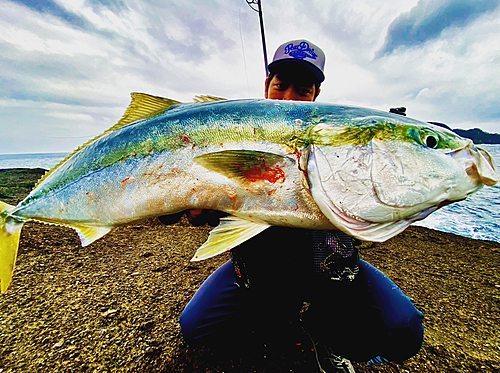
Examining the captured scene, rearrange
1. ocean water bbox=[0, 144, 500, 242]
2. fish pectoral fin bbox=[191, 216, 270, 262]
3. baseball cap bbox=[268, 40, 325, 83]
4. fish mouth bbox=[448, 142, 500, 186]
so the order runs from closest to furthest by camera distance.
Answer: fish mouth bbox=[448, 142, 500, 186]
fish pectoral fin bbox=[191, 216, 270, 262]
baseball cap bbox=[268, 40, 325, 83]
ocean water bbox=[0, 144, 500, 242]

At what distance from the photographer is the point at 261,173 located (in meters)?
1.28

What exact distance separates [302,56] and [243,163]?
1.66 meters

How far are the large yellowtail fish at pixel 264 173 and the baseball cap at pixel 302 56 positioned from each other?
126cm

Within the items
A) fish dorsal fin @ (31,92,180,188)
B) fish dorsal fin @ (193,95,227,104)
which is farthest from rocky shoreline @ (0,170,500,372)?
fish dorsal fin @ (193,95,227,104)

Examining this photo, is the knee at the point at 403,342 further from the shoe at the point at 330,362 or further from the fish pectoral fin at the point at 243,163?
the fish pectoral fin at the point at 243,163

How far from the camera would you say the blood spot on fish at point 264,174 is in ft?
4.14

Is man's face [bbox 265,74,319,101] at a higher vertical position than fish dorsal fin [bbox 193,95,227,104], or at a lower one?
higher

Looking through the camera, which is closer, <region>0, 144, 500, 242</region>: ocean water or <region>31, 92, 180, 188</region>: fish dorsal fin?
<region>31, 92, 180, 188</region>: fish dorsal fin

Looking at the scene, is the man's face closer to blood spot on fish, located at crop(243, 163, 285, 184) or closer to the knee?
blood spot on fish, located at crop(243, 163, 285, 184)

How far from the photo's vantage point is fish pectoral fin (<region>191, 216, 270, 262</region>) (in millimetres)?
1208

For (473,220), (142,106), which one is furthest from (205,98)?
(473,220)

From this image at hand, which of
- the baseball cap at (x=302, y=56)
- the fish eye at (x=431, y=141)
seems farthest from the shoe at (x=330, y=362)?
the baseball cap at (x=302, y=56)

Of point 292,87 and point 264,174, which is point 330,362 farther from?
point 292,87

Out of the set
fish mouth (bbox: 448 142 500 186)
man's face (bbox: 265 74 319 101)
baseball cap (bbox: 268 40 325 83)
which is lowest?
fish mouth (bbox: 448 142 500 186)
